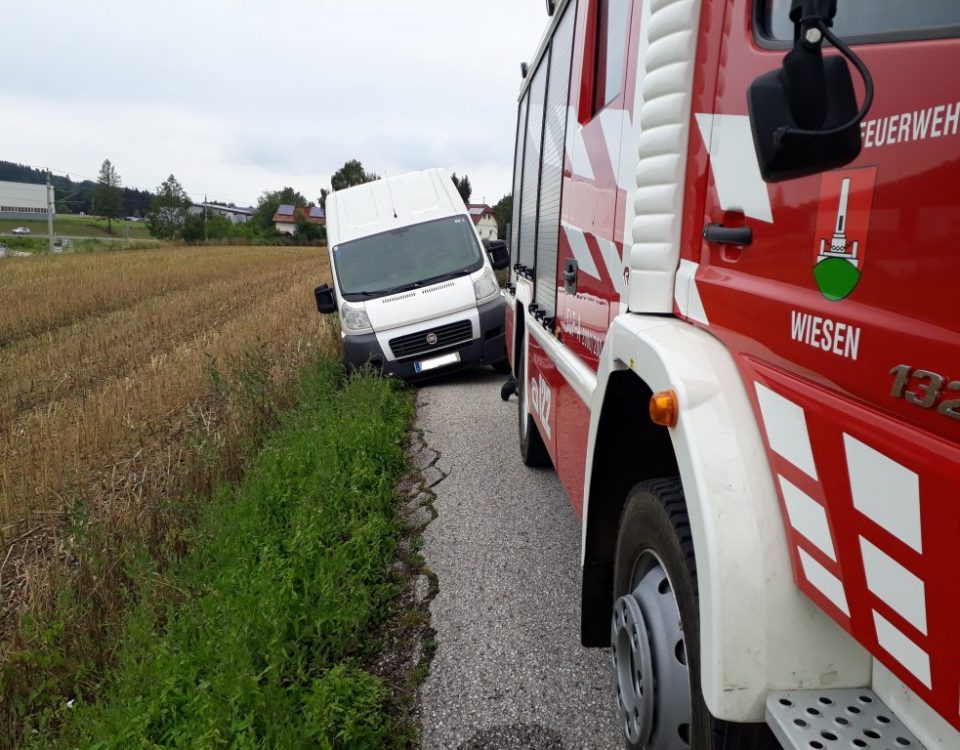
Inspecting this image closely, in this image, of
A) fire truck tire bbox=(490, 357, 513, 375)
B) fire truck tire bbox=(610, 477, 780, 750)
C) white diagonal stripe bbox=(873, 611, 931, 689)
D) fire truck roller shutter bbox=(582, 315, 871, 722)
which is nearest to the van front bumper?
fire truck tire bbox=(490, 357, 513, 375)

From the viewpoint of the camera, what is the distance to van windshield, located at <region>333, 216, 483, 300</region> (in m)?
8.97

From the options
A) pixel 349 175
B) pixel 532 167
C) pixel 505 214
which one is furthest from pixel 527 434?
pixel 349 175

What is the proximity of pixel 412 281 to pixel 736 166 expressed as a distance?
7373mm

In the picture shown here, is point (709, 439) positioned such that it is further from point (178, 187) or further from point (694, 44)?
point (178, 187)

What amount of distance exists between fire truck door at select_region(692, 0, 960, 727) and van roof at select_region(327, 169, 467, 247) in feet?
25.9

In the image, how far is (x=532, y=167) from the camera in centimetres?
497

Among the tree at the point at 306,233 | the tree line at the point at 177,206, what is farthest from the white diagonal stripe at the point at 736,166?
the tree at the point at 306,233

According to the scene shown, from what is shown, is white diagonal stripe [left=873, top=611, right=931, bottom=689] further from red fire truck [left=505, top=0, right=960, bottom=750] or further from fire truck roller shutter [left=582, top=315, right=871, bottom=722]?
fire truck roller shutter [left=582, top=315, right=871, bottom=722]

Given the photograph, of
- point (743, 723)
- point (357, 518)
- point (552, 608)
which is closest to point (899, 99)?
point (743, 723)

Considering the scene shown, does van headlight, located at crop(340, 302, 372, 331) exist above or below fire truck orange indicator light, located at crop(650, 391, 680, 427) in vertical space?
below

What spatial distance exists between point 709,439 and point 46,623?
10.8 ft

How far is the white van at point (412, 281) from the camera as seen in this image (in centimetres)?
848

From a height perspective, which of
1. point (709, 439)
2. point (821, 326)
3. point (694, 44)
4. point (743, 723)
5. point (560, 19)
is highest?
point (560, 19)

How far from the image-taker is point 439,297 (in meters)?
8.64
